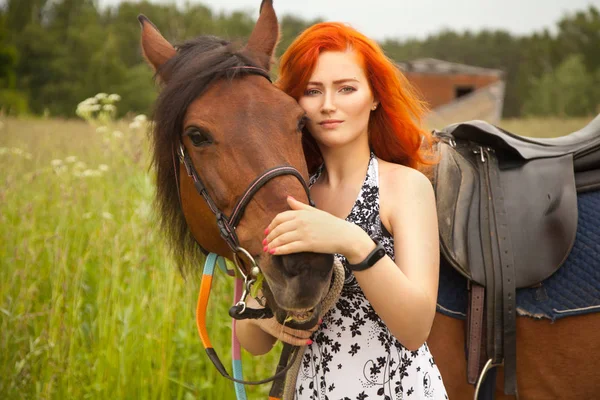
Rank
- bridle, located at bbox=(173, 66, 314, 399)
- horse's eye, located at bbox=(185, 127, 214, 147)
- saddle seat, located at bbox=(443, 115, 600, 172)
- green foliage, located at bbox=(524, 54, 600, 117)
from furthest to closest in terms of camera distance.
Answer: green foliage, located at bbox=(524, 54, 600, 117)
saddle seat, located at bbox=(443, 115, 600, 172)
horse's eye, located at bbox=(185, 127, 214, 147)
bridle, located at bbox=(173, 66, 314, 399)

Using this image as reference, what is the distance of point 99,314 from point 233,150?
1.93 m

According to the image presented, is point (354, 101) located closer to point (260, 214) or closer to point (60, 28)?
point (260, 214)

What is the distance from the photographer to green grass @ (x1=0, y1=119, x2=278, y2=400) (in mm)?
2703

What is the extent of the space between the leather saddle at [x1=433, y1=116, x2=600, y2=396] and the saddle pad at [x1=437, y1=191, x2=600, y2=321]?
6 cm

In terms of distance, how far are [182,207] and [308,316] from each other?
678mm

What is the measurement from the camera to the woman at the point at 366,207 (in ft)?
4.75

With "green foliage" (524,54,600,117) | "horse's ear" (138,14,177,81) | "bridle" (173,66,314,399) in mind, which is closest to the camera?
"bridle" (173,66,314,399)

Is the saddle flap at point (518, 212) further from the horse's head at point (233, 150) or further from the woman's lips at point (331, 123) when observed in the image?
the horse's head at point (233, 150)

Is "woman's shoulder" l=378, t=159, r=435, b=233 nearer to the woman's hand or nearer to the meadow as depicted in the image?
the woman's hand

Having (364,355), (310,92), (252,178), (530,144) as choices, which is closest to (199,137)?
(252,178)

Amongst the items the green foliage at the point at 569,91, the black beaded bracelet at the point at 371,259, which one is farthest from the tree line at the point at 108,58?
the black beaded bracelet at the point at 371,259

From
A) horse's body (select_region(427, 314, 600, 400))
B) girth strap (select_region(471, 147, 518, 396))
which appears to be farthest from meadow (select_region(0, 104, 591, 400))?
girth strap (select_region(471, 147, 518, 396))

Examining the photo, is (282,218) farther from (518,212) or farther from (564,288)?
(564,288)

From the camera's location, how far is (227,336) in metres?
3.43
